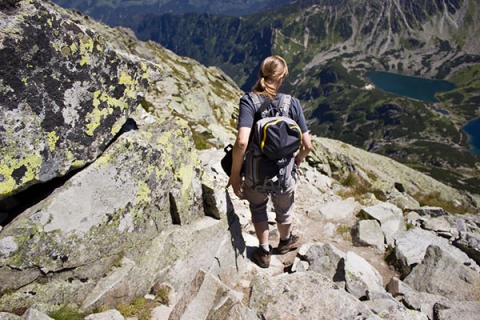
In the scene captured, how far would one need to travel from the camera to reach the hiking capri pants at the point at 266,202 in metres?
7.76

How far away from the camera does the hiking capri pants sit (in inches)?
306

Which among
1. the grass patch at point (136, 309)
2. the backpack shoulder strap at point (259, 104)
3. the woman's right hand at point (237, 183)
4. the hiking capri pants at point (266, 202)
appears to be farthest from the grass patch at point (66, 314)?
the backpack shoulder strap at point (259, 104)

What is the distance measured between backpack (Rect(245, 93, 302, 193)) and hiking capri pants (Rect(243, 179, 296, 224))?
465 millimetres

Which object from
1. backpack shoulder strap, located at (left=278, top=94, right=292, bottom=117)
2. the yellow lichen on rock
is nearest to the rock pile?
the yellow lichen on rock

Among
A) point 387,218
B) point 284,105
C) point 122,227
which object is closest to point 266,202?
point 284,105

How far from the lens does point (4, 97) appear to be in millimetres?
4953

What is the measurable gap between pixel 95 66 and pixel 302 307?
621 cm

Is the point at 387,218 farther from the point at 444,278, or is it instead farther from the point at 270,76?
the point at 270,76

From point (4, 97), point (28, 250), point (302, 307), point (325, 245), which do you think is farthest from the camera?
point (325, 245)

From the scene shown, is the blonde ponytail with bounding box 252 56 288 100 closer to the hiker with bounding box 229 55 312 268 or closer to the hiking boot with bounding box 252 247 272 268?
the hiker with bounding box 229 55 312 268

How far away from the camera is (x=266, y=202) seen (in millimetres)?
8086

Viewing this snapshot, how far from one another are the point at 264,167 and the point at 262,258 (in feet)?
10.5

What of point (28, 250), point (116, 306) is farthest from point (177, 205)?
point (28, 250)

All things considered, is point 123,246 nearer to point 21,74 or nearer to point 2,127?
point 2,127
